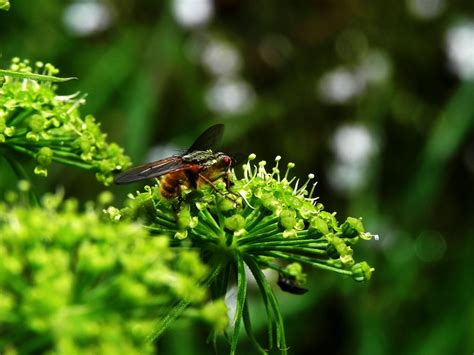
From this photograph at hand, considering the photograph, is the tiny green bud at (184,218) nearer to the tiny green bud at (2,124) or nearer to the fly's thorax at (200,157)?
the fly's thorax at (200,157)

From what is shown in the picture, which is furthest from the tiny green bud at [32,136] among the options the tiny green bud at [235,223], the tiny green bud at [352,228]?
the tiny green bud at [352,228]

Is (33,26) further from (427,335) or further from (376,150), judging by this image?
(427,335)

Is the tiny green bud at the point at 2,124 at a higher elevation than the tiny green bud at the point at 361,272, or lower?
higher

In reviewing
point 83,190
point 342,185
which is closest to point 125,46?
point 83,190

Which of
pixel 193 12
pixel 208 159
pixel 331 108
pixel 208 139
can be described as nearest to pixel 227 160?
pixel 208 159

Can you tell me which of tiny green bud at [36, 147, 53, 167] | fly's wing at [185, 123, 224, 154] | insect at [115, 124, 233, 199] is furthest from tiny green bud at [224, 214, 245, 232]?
fly's wing at [185, 123, 224, 154]
